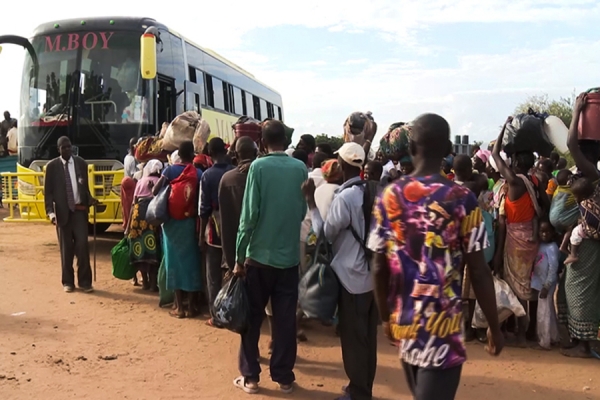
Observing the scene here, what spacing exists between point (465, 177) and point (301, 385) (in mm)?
2324

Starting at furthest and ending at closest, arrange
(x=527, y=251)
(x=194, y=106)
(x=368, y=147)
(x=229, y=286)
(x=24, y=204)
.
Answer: (x=194, y=106) < (x=24, y=204) < (x=368, y=147) < (x=527, y=251) < (x=229, y=286)

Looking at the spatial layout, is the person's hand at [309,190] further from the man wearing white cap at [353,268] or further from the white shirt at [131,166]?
the white shirt at [131,166]

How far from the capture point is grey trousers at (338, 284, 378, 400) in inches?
156

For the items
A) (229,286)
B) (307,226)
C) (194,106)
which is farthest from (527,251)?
(194,106)

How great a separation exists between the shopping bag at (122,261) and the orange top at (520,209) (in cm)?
437

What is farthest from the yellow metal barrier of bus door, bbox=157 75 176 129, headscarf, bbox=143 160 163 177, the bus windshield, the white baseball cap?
the white baseball cap

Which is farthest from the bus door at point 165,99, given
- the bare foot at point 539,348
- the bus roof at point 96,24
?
the bare foot at point 539,348

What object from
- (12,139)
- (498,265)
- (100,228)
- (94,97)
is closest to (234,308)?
(498,265)

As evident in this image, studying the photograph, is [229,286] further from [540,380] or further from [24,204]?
[24,204]

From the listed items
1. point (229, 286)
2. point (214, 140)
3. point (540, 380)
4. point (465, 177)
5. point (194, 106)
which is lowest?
point (540, 380)

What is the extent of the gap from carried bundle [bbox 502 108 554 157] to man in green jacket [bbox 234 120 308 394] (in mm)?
2001

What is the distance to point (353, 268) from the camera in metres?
3.93

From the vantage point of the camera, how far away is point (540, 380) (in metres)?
4.63

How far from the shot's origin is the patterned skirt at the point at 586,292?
196 inches
